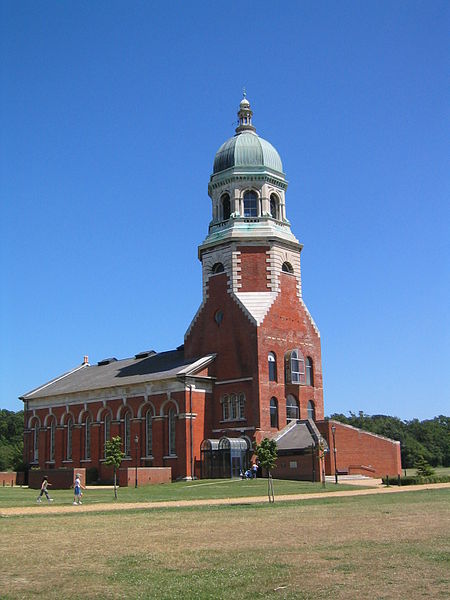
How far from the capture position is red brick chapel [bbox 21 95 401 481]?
5478 centimetres

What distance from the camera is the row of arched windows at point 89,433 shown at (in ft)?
189

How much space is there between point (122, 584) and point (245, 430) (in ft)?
140

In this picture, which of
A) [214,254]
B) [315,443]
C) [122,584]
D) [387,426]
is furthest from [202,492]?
[387,426]

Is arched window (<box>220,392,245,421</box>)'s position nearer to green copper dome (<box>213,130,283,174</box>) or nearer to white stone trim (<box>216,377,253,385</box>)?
white stone trim (<box>216,377,253,385</box>)

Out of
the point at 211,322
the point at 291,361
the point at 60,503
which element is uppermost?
the point at 211,322

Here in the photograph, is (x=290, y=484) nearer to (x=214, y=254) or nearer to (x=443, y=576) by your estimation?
(x=214, y=254)

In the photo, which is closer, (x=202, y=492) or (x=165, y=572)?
(x=165, y=572)

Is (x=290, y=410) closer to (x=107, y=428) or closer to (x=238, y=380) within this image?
(x=238, y=380)

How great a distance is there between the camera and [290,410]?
5797 centimetres

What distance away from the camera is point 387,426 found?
11106cm

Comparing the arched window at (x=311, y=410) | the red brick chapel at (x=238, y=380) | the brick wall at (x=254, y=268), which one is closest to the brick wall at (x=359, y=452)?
the red brick chapel at (x=238, y=380)

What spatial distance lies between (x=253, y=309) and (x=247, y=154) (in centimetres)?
1495

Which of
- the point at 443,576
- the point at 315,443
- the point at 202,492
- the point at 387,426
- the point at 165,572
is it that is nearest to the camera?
the point at 443,576

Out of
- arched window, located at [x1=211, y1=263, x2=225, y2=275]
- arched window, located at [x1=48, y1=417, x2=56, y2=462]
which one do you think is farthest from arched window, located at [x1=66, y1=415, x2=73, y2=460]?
arched window, located at [x1=211, y1=263, x2=225, y2=275]
